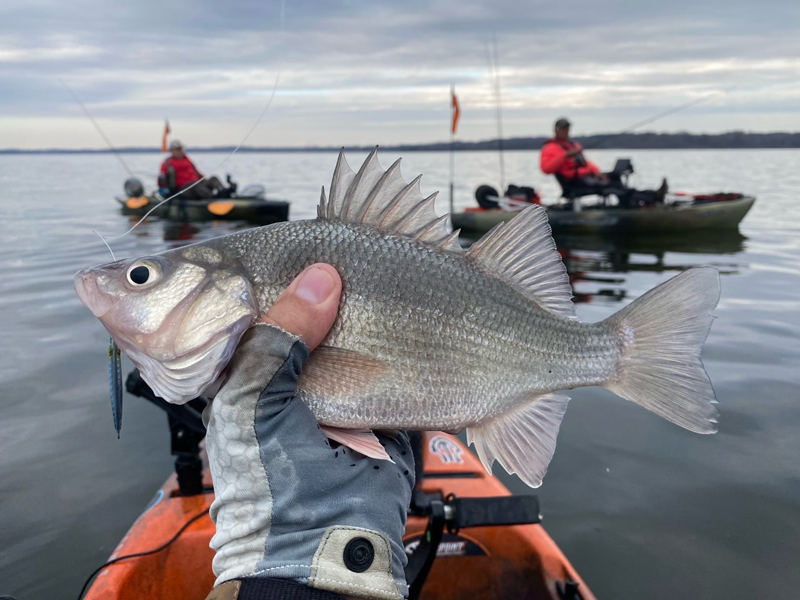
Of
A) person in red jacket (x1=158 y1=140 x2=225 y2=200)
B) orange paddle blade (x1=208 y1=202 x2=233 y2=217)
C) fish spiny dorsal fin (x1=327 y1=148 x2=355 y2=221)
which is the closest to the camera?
fish spiny dorsal fin (x1=327 y1=148 x2=355 y2=221)

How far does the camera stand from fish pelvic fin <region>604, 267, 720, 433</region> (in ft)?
7.28

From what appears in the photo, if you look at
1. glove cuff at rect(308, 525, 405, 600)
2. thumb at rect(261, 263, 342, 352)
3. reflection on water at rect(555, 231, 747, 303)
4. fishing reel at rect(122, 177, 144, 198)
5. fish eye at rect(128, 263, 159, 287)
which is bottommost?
reflection on water at rect(555, 231, 747, 303)

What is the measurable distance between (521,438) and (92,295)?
5.20 ft

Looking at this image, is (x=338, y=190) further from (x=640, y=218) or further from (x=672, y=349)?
(x=640, y=218)

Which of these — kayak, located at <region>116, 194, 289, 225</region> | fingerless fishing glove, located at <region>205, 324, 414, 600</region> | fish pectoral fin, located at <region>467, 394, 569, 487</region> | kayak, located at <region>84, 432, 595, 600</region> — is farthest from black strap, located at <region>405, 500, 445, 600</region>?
kayak, located at <region>116, 194, 289, 225</region>

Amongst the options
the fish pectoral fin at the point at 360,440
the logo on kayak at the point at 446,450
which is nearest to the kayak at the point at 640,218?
the logo on kayak at the point at 446,450

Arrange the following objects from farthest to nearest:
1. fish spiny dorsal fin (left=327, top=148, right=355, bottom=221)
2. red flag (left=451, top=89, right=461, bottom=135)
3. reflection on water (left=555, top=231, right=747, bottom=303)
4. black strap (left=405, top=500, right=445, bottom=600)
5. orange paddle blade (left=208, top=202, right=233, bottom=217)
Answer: orange paddle blade (left=208, top=202, right=233, bottom=217) → red flag (left=451, top=89, right=461, bottom=135) → reflection on water (left=555, top=231, right=747, bottom=303) → black strap (left=405, top=500, right=445, bottom=600) → fish spiny dorsal fin (left=327, top=148, right=355, bottom=221)

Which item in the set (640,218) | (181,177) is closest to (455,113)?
(640,218)

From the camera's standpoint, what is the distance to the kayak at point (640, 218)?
1480 centimetres

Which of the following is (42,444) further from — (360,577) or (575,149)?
→ (575,149)

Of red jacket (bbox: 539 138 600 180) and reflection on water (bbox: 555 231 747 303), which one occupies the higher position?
red jacket (bbox: 539 138 600 180)

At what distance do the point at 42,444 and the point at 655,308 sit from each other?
598 centimetres

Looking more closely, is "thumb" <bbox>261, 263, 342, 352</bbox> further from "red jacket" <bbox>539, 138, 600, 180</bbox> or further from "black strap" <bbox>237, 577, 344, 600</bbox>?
"red jacket" <bbox>539, 138, 600, 180</bbox>

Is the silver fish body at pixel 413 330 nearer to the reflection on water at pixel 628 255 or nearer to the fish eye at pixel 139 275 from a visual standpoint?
the fish eye at pixel 139 275
